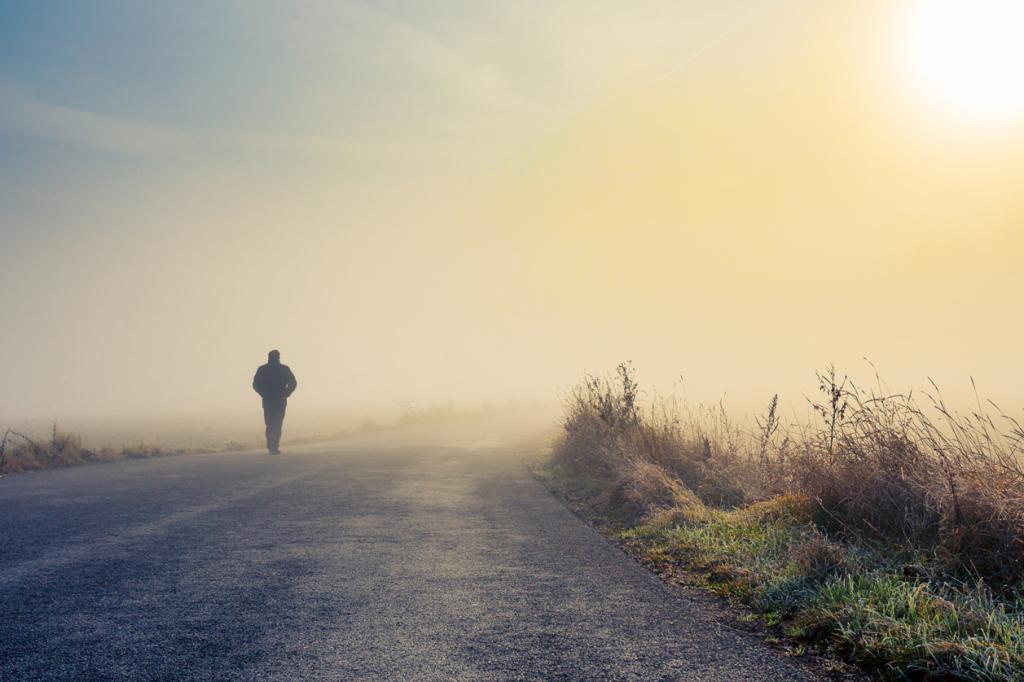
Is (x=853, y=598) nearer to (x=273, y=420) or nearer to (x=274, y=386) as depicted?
(x=273, y=420)

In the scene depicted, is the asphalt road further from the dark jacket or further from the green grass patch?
the dark jacket

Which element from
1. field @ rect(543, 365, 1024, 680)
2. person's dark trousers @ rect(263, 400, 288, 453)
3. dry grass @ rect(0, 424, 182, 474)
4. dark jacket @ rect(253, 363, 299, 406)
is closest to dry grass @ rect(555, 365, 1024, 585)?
field @ rect(543, 365, 1024, 680)

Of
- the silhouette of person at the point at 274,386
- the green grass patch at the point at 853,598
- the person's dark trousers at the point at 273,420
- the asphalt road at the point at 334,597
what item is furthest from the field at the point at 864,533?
the silhouette of person at the point at 274,386

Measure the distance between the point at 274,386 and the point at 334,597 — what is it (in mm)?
15429

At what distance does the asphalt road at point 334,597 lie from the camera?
161 inches

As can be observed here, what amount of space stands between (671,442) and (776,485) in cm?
417

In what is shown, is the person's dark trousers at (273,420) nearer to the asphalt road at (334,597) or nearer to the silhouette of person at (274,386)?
the silhouette of person at (274,386)

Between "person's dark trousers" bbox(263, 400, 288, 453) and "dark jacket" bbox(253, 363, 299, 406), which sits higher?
"dark jacket" bbox(253, 363, 299, 406)

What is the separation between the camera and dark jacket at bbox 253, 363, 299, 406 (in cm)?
1995

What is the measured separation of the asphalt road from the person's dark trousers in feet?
29.3

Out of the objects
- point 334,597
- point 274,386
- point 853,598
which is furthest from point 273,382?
point 853,598

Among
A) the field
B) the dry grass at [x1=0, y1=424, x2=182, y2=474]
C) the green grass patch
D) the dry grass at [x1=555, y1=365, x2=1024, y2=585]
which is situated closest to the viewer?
the green grass patch

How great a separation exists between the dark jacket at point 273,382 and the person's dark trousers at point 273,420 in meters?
0.08

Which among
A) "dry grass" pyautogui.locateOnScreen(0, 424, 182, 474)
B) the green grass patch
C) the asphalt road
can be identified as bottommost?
the green grass patch
